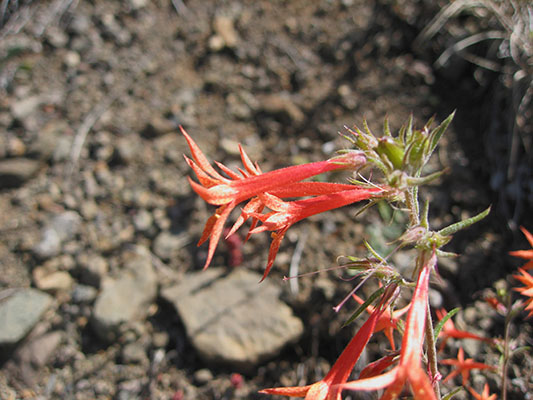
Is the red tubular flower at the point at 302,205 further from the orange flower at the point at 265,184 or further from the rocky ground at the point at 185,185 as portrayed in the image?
the rocky ground at the point at 185,185

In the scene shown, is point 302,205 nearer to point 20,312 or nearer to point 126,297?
point 126,297

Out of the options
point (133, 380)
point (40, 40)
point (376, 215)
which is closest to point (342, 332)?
point (376, 215)

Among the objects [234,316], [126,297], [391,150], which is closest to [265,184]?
[391,150]

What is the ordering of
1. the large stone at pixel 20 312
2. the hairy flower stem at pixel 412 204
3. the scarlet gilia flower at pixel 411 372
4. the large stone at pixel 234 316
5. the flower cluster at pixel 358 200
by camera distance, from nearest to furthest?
the scarlet gilia flower at pixel 411 372
the flower cluster at pixel 358 200
the hairy flower stem at pixel 412 204
the large stone at pixel 234 316
the large stone at pixel 20 312

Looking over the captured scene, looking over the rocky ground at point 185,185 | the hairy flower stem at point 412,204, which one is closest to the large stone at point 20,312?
the rocky ground at point 185,185

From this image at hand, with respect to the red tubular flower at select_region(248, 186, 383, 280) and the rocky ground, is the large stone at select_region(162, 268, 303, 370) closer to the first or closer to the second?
the rocky ground

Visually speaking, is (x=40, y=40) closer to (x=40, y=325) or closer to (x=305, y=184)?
(x=40, y=325)
